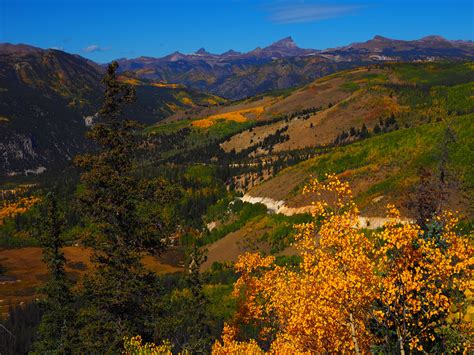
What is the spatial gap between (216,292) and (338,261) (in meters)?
77.6

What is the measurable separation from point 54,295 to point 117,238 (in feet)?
56.4

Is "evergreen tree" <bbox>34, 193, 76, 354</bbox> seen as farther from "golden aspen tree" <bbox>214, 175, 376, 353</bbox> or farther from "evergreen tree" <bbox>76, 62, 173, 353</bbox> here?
"golden aspen tree" <bbox>214, 175, 376, 353</bbox>

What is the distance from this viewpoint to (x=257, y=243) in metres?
106

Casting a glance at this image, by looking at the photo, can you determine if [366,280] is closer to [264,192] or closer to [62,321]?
[62,321]

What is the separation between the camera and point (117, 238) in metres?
29.8

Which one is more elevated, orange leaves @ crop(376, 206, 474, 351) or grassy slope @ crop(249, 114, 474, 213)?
orange leaves @ crop(376, 206, 474, 351)

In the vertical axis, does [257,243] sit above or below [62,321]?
below

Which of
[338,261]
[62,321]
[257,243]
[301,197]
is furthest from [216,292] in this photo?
[338,261]

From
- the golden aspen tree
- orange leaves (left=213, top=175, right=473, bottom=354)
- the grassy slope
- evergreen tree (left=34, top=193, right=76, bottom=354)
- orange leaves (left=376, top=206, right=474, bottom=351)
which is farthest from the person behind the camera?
the grassy slope

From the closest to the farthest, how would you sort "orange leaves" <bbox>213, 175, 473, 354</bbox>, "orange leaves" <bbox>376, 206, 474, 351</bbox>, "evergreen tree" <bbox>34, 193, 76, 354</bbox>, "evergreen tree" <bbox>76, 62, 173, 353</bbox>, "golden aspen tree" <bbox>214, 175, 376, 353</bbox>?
"orange leaves" <bbox>376, 206, 474, 351</bbox>, "orange leaves" <bbox>213, 175, 473, 354</bbox>, "golden aspen tree" <bbox>214, 175, 376, 353</bbox>, "evergreen tree" <bbox>76, 62, 173, 353</bbox>, "evergreen tree" <bbox>34, 193, 76, 354</bbox>

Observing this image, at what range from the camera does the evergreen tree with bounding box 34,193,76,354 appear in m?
42.0

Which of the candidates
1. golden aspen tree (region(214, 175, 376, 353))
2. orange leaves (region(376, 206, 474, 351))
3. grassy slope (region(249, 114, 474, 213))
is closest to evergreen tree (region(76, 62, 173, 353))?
golden aspen tree (region(214, 175, 376, 353))

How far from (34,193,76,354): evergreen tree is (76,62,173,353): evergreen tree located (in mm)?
13423

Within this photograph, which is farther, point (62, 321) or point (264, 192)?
point (264, 192)
